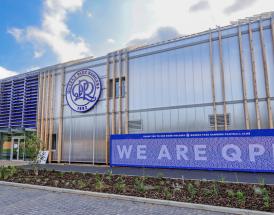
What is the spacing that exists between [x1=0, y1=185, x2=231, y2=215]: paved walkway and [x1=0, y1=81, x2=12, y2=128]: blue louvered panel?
728 inches

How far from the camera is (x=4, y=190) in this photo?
9.54 meters

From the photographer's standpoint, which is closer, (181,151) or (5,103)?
(181,151)

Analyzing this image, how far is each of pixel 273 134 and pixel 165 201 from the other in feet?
27.1

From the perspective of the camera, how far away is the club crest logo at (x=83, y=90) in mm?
20328

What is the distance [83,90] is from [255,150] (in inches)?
542

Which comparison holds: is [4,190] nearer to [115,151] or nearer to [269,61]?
[115,151]

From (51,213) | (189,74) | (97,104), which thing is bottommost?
(51,213)

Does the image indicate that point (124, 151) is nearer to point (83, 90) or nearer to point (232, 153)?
point (232, 153)

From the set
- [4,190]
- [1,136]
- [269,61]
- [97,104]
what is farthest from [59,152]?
[269,61]

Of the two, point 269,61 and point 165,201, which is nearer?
point 165,201

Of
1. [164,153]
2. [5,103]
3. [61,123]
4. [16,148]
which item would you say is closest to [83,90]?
[61,123]

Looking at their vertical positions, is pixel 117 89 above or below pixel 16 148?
above

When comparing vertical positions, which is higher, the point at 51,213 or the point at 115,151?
the point at 115,151

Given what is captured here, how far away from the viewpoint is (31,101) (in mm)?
23516
